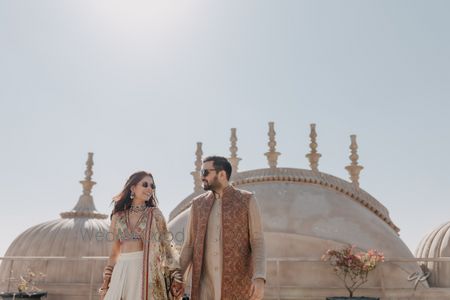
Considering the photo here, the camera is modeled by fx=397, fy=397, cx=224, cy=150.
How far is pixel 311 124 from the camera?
1570 cm

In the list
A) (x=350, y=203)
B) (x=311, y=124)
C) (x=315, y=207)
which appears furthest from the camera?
(x=311, y=124)

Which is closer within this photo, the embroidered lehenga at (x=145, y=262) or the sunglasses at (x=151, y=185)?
the embroidered lehenga at (x=145, y=262)

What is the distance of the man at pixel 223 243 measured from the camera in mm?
3123

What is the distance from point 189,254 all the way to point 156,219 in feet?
1.37

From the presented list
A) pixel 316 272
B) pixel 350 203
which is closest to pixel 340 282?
pixel 316 272

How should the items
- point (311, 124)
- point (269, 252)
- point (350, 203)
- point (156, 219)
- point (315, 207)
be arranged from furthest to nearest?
point (311, 124) → point (350, 203) → point (315, 207) → point (269, 252) → point (156, 219)

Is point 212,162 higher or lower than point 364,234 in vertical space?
higher

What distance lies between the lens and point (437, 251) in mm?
10211

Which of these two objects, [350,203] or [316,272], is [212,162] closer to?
[316,272]

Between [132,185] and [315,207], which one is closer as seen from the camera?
[132,185]

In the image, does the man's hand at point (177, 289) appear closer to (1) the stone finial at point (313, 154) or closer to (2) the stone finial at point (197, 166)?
(1) the stone finial at point (313, 154)

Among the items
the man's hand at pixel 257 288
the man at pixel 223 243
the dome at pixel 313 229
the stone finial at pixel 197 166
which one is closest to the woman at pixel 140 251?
the man at pixel 223 243

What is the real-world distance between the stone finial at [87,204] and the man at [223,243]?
1424 centimetres

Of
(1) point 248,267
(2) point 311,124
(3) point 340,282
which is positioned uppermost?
(2) point 311,124
